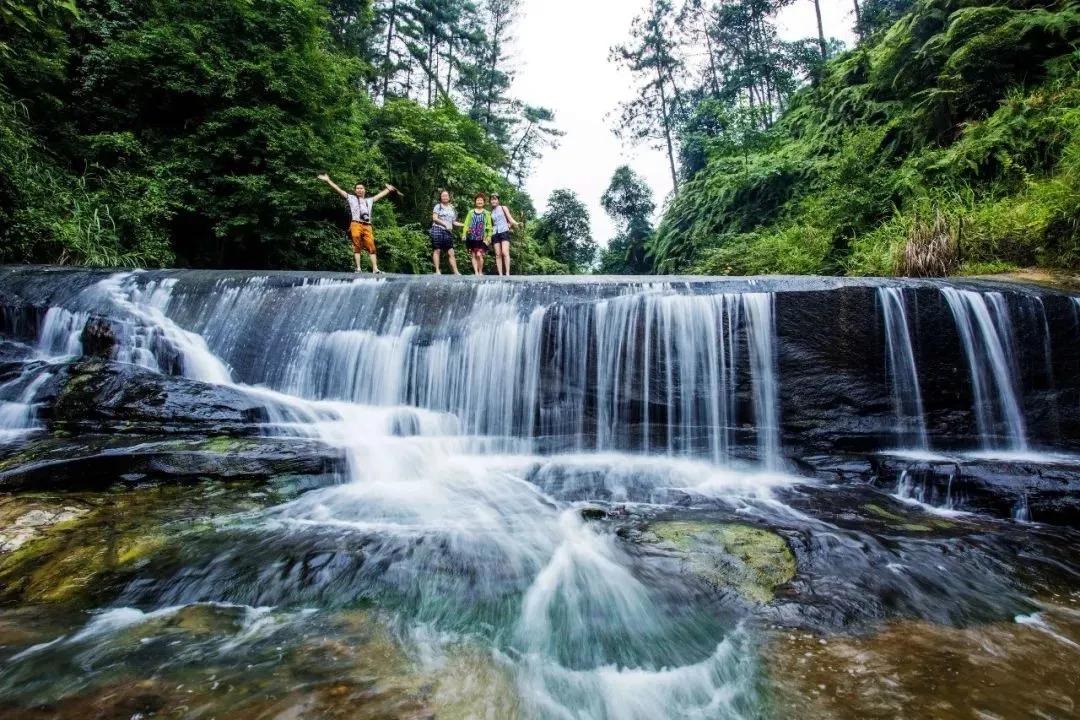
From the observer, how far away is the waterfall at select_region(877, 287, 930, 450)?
5.41m

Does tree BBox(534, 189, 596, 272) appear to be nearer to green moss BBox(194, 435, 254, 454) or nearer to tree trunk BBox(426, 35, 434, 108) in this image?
tree trunk BBox(426, 35, 434, 108)

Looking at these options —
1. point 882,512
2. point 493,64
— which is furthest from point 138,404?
point 493,64

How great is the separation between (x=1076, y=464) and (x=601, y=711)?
530 centimetres

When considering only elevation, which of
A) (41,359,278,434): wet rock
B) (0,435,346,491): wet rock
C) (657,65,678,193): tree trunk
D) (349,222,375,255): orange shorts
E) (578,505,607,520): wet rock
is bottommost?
(578,505,607,520): wet rock

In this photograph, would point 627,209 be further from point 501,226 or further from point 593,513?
point 593,513

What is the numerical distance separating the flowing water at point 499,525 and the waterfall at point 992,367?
24 millimetres

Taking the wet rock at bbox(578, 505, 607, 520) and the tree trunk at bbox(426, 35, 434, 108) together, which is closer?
the wet rock at bbox(578, 505, 607, 520)

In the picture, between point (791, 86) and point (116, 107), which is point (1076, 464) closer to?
point (116, 107)

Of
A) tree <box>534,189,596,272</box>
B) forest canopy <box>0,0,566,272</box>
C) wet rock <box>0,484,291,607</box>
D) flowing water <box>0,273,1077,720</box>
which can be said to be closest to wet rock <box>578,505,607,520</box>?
flowing water <box>0,273,1077,720</box>

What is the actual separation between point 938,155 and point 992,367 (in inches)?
294

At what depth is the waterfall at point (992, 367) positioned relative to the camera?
527cm

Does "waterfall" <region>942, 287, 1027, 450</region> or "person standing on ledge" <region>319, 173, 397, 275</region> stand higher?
"person standing on ledge" <region>319, 173, 397, 275</region>

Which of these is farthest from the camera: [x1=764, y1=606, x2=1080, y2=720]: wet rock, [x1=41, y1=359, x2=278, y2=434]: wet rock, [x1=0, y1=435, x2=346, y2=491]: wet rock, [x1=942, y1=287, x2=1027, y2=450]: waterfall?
[x1=942, y1=287, x2=1027, y2=450]: waterfall

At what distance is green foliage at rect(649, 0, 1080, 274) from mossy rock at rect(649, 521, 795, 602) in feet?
22.7
